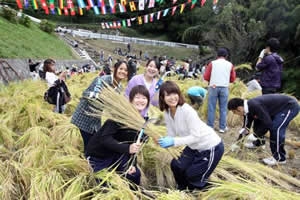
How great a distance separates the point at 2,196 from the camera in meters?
2.21

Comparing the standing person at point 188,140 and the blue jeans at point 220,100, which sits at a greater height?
the standing person at point 188,140

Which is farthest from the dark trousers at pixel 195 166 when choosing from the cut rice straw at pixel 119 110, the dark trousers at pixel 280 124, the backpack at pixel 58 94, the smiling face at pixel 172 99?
the backpack at pixel 58 94

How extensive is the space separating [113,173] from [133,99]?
0.56 meters

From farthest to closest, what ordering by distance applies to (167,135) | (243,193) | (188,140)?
(167,135), (188,140), (243,193)

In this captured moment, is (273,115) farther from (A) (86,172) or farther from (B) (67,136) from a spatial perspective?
(B) (67,136)

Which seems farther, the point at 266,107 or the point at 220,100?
the point at 220,100

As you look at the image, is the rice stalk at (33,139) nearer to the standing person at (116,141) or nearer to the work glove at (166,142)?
the standing person at (116,141)

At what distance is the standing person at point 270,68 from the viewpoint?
13.4 ft

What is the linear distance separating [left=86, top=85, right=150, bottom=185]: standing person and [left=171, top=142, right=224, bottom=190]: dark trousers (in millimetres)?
358

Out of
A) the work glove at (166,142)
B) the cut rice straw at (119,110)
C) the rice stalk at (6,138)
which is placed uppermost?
the cut rice straw at (119,110)

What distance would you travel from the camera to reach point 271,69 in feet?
13.7

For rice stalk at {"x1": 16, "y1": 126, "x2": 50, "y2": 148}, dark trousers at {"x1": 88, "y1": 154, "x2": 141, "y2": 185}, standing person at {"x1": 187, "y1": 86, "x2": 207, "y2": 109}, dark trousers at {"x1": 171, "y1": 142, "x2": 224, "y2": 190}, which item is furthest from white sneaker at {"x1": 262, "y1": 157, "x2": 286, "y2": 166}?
standing person at {"x1": 187, "y1": 86, "x2": 207, "y2": 109}

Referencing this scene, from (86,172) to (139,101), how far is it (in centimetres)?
67

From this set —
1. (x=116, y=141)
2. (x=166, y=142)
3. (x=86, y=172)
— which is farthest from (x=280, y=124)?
(x=86, y=172)
